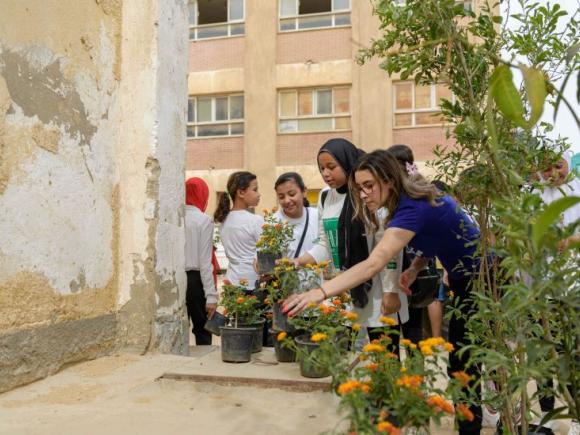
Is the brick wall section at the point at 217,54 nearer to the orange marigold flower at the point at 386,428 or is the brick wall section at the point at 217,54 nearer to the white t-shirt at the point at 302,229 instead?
the white t-shirt at the point at 302,229

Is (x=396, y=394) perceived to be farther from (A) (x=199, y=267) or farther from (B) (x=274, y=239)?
(A) (x=199, y=267)

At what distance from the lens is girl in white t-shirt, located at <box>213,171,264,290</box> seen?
4.67 meters

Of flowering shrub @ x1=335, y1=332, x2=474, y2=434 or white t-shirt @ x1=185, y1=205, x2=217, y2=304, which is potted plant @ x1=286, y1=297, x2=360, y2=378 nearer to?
flowering shrub @ x1=335, y1=332, x2=474, y2=434

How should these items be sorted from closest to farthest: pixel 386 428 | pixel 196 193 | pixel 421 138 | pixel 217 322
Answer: pixel 386 428 < pixel 217 322 < pixel 196 193 < pixel 421 138

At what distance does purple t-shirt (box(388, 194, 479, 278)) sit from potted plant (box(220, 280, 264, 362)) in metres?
1.25

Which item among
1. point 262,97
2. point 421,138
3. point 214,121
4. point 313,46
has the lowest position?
point 421,138

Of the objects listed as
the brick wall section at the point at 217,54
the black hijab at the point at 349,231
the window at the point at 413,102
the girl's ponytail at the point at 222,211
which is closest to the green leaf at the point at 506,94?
the black hijab at the point at 349,231

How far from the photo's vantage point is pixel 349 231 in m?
3.49

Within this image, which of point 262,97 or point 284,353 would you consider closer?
point 284,353

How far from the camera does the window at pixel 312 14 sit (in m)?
16.0

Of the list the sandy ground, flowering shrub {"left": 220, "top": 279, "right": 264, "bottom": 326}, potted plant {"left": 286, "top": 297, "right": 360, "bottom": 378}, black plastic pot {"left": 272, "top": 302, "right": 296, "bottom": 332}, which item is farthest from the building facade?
the sandy ground

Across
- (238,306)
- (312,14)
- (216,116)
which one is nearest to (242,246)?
(238,306)

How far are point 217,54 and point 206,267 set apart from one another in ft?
43.6

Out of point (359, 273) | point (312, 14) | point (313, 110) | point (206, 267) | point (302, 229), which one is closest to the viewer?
point (359, 273)
